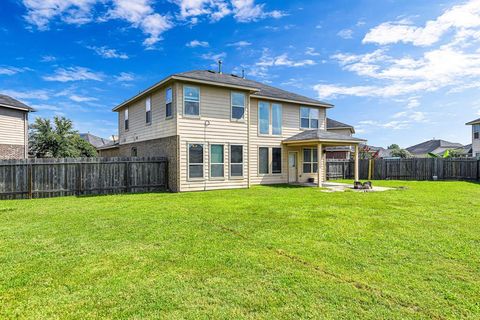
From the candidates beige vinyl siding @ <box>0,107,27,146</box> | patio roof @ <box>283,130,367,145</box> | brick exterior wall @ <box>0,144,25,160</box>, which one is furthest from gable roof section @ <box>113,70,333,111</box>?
brick exterior wall @ <box>0,144,25,160</box>

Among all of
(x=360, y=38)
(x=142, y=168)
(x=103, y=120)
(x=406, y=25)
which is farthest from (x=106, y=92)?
(x=406, y=25)

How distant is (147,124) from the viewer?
49.4 feet

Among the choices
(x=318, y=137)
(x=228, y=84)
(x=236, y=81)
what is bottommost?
(x=318, y=137)

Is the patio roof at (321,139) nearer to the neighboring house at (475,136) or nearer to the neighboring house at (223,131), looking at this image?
the neighboring house at (223,131)

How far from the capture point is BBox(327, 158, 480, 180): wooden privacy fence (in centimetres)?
1916

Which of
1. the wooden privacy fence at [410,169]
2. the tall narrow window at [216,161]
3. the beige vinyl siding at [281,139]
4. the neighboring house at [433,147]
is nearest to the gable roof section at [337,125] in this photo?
the wooden privacy fence at [410,169]

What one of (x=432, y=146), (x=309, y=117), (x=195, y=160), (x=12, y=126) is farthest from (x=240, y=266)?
(x=432, y=146)

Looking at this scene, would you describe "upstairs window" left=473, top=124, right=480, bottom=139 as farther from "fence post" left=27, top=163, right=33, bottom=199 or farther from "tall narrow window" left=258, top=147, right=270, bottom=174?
"fence post" left=27, top=163, right=33, bottom=199

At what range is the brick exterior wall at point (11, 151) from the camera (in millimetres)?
17344

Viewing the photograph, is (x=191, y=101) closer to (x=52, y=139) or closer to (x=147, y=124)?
(x=147, y=124)

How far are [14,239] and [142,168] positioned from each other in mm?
7706

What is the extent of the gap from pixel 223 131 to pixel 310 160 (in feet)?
22.8

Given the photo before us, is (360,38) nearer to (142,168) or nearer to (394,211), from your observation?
(394,211)

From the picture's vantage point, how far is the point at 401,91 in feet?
63.6
